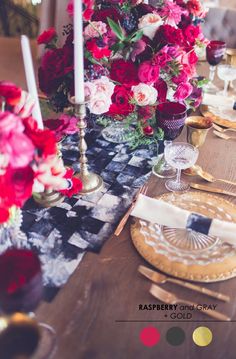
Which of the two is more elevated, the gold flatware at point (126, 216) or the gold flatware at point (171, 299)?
the gold flatware at point (126, 216)

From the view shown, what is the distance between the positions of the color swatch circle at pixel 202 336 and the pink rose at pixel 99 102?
572 millimetres

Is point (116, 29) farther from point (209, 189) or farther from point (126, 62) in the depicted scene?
point (209, 189)

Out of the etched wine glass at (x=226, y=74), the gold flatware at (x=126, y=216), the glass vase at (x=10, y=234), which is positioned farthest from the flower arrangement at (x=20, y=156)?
the etched wine glass at (x=226, y=74)

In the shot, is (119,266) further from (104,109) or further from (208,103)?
(208,103)

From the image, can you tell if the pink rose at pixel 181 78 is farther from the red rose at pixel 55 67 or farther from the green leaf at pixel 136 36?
the red rose at pixel 55 67

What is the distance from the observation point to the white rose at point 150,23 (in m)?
1.02

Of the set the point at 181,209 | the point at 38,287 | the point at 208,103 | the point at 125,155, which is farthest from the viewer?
the point at 208,103

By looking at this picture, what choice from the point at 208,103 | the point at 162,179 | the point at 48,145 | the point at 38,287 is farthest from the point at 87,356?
the point at 208,103

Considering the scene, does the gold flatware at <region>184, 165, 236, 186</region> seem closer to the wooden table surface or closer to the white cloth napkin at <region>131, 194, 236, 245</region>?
the white cloth napkin at <region>131, 194, 236, 245</region>

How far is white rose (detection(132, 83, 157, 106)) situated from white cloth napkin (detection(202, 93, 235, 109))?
0.38 meters

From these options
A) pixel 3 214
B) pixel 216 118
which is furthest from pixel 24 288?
pixel 216 118

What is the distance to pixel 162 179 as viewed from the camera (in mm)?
1012

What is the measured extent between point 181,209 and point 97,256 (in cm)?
22

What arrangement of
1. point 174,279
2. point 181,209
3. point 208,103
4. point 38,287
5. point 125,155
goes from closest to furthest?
point 38,287 → point 174,279 → point 181,209 → point 125,155 → point 208,103
